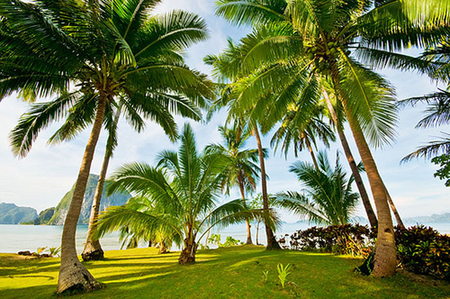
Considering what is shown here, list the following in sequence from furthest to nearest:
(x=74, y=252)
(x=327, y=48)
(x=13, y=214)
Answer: (x=13, y=214)
(x=327, y=48)
(x=74, y=252)

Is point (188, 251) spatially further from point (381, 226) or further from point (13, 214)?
point (13, 214)

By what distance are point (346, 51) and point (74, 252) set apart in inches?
360

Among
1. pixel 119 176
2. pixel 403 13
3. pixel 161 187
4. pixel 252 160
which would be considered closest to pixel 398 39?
pixel 403 13

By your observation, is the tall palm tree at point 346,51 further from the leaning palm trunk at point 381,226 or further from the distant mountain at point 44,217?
the distant mountain at point 44,217

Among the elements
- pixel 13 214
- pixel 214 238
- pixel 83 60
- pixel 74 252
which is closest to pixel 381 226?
pixel 74 252

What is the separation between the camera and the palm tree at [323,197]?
9.56 m

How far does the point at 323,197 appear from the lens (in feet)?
32.5

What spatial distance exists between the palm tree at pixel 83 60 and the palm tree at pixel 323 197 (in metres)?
6.00

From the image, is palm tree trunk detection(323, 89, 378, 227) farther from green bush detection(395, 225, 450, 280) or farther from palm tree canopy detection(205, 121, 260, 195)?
palm tree canopy detection(205, 121, 260, 195)

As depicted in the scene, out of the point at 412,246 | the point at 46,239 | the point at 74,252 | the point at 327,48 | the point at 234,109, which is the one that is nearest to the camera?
the point at 412,246

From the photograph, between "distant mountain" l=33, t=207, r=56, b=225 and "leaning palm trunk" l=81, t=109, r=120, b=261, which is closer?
"leaning palm trunk" l=81, t=109, r=120, b=261

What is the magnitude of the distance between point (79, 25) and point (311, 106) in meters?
7.33

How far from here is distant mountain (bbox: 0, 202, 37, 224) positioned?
14188 centimetres

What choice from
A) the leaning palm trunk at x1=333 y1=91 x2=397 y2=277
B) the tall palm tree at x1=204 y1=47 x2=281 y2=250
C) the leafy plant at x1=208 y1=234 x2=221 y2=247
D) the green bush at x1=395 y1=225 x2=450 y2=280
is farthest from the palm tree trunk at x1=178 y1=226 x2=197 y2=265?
the leafy plant at x1=208 y1=234 x2=221 y2=247
